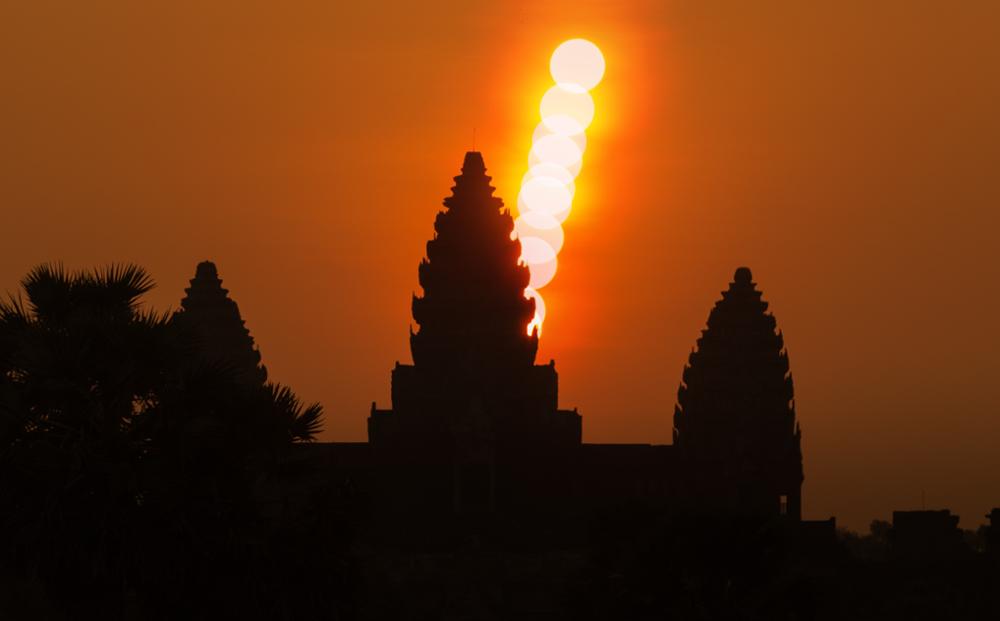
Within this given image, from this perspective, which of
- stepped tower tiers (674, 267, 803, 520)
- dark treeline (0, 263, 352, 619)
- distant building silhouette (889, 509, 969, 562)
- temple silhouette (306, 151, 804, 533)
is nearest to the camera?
dark treeline (0, 263, 352, 619)

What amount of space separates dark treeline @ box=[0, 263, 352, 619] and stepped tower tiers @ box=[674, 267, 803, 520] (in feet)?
307

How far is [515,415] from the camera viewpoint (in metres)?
139

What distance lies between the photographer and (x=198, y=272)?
152 metres

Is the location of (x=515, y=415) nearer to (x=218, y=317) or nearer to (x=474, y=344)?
(x=474, y=344)

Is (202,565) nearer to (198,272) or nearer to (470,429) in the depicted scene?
(470,429)

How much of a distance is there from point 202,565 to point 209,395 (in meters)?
3.40

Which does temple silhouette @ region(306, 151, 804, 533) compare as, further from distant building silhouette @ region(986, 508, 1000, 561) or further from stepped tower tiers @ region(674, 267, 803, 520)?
distant building silhouette @ region(986, 508, 1000, 561)

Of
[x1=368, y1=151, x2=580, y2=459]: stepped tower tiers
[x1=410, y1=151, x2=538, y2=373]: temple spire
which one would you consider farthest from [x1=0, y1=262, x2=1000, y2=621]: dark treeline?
[x1=410, y1=151, x2=538, y2=373]: temple spire

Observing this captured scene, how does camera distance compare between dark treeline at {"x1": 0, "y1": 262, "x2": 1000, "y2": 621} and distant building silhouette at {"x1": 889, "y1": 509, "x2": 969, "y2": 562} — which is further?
distant building silhouette at {"x1": 889, "y1": 509, "x2": 969, "y2": 562}

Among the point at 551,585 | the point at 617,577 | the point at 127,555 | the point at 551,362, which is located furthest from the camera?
the point at 551,362

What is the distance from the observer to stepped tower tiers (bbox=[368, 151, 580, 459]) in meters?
138

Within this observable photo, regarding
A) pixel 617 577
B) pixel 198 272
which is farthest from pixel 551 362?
pixel 617 577

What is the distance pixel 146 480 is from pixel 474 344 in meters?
91.9

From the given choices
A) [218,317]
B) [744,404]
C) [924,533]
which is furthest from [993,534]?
[218,317]
